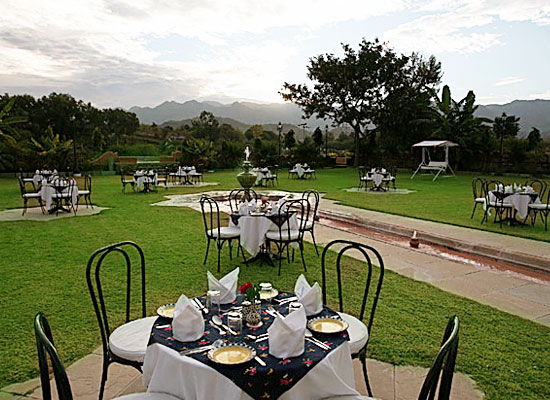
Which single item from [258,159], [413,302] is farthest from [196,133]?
[413,302]

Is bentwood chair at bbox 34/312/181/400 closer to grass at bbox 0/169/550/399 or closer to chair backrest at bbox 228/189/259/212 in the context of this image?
grass at bbox 0/169/550/399

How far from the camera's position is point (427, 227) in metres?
8.45

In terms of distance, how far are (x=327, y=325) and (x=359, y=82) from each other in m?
29.2

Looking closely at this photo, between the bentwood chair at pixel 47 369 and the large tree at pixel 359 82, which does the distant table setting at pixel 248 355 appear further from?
the large tree at pixel 359 82

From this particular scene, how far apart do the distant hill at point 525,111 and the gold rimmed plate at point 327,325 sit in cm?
10962

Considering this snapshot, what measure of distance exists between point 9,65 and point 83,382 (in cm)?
2382

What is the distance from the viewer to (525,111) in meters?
103

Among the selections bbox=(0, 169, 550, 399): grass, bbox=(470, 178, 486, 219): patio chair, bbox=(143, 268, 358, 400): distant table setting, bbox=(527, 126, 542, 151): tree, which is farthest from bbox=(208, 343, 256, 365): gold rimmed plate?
bbox=(527, 126, 542, 151): tree

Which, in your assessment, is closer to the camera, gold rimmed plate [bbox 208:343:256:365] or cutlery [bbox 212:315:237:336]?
gold rimmed plate [bbox 208:343:256:365]

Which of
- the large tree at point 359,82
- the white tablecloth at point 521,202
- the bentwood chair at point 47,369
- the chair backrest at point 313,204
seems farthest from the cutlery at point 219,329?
the large tree at point 359,82

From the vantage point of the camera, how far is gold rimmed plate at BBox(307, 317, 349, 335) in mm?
2137

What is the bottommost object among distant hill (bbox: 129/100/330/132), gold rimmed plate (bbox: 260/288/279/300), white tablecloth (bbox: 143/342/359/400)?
white tablecloth (bbox: 143/342/359/400)

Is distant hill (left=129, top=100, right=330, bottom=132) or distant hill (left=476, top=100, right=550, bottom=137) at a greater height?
distant hill (left=129, top=100, right=330, bottom=132)

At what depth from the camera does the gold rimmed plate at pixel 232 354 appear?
1803 mm
